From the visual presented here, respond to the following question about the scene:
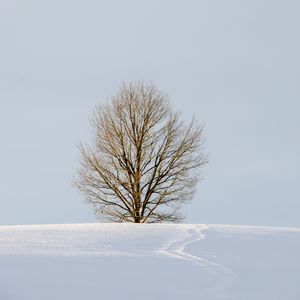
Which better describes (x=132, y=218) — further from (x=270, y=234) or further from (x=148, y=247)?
(x=148, y=247)

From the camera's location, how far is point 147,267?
5.89 metres

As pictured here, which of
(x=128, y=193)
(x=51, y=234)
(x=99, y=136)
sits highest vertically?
(x=99, y=136)

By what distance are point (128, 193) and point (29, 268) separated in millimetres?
16842

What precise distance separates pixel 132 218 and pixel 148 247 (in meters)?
15.3

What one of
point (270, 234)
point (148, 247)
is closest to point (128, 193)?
point (270, 234)

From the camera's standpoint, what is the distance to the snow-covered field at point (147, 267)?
16.3 feet

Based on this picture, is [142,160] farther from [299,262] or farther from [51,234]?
[299,262]

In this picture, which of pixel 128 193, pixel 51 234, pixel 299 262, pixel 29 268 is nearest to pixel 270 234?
pixel 299 262

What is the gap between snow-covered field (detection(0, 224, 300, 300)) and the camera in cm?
497

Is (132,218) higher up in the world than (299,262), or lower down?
higher up

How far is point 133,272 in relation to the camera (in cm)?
566

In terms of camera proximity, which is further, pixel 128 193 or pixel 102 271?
pixel 128 193

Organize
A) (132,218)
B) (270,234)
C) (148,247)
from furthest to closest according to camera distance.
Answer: (132,218)
(270,234)
(148,247)

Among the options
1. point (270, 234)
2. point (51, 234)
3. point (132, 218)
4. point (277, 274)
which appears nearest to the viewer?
point (277, 274)
